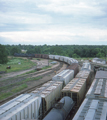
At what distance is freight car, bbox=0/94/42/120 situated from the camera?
11.2 meters

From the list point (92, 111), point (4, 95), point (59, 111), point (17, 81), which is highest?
point (92, 111)

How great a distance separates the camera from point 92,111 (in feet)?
38.4

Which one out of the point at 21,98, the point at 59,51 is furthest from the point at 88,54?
the point at 21,98

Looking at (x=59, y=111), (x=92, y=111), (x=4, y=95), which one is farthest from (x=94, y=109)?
(x=4, y=95)

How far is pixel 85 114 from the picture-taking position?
1131cm

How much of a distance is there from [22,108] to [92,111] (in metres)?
6.44

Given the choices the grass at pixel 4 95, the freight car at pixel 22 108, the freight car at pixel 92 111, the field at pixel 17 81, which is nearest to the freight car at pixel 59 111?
the freight car at pixel 22 108

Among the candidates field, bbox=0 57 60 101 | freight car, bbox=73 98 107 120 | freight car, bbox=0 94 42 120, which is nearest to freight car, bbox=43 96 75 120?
freight car, bbox=0 94 42 120

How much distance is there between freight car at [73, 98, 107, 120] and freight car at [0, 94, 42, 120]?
4650 millimetres

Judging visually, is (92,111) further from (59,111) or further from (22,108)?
(22,108)

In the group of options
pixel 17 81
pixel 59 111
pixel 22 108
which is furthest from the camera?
pixel 17 81

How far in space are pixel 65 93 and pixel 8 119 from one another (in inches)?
371

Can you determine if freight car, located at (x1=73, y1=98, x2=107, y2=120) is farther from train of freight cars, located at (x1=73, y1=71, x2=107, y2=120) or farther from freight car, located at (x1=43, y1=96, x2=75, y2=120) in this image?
freight car, located at (x1=43, y1=96, x2=75, y2=120)

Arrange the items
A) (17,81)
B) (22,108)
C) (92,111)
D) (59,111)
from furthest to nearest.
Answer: (17,81)
(59,111)
(22,108)
(92,111)
